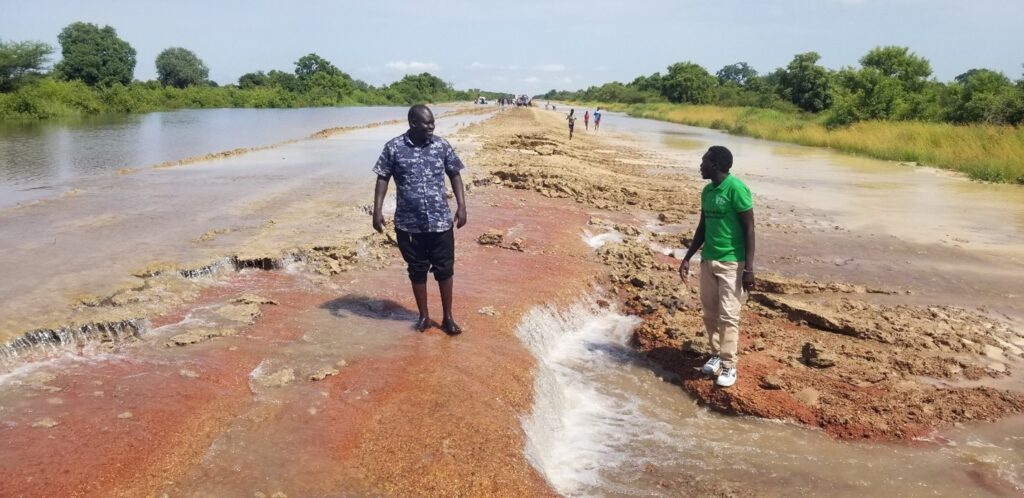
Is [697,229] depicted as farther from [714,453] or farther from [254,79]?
[254,79]

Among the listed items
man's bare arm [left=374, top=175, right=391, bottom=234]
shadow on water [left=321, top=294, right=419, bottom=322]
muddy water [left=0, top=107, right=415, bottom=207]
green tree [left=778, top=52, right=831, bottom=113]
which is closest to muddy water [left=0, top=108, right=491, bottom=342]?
muddy water [left=0, top=107, right=415, bottom=207]

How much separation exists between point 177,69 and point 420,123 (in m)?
101

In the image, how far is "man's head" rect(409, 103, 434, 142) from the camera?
4.55 metres

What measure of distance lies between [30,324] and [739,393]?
5475 millimetres

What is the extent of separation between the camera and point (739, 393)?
480cm

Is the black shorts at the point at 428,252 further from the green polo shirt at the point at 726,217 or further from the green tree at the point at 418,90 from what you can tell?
the green tree at the point at 418,90

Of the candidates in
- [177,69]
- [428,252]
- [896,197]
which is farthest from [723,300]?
[177,69]

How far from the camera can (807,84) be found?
56.1 m

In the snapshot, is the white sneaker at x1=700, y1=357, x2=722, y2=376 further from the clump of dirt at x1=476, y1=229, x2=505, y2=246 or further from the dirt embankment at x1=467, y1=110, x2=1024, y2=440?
the clump of dirt at x1=476, y1=229, x2=505, y2=246

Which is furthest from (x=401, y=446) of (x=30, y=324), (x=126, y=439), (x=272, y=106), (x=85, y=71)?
(x=272, y=106)

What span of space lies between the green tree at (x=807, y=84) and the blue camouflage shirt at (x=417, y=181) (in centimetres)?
5582

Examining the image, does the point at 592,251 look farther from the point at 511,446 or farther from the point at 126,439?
the point at 126,439

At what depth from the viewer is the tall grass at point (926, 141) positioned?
19312 mm

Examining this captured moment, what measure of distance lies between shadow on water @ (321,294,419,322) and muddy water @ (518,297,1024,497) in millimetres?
1345
